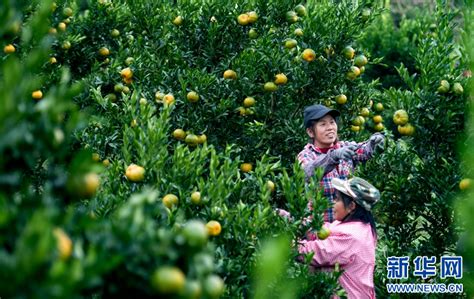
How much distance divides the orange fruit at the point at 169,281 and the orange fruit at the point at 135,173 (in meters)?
1.62

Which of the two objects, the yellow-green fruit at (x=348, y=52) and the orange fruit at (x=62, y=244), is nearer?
the orange fruit at (x=62, y=244)

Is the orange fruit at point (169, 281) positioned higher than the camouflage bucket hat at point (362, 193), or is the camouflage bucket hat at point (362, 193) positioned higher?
the camouflage bucket hat at point (362, 193)

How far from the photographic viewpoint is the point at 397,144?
4414 mm

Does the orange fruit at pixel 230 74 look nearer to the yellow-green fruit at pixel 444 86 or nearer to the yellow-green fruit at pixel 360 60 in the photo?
the yellow-green fruit at pixel 360 60

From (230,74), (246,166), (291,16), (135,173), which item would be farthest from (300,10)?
(135,173)

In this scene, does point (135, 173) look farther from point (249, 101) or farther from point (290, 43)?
point (290, 43)

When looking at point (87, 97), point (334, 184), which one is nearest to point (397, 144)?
point (334, 184)

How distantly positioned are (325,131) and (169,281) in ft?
11.0

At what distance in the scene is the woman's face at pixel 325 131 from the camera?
466cm

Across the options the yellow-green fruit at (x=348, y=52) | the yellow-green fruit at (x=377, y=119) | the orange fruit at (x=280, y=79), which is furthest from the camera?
the yellow-green fruit at (x=377, y=119)

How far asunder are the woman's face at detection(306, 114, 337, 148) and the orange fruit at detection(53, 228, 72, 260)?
3.38 meters

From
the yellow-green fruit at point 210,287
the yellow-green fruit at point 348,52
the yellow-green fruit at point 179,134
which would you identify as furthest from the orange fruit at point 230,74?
the yellow-green fruit at point 210,287

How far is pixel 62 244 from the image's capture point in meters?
1.36

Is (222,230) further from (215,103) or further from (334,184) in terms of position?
(215,103)
